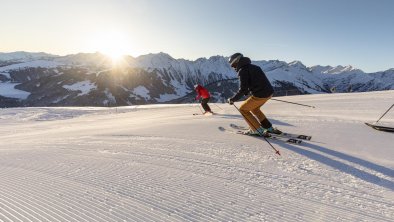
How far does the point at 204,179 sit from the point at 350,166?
8.69 ft

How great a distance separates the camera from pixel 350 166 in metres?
5.98

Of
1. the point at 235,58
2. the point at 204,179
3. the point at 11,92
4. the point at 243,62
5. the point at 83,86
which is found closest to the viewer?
the point at 204,179

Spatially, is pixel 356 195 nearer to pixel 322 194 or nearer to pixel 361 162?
pixel 322 194

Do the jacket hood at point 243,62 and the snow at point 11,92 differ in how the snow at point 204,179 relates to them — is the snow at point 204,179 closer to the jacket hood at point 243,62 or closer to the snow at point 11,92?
the jacket hood at point 243,62

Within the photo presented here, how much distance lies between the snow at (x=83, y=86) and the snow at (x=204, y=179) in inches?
6326

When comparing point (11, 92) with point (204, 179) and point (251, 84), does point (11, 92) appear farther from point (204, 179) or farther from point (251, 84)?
point (204, 179)

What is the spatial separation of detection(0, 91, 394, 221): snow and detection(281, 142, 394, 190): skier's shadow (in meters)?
0.02

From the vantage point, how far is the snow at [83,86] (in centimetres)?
16350

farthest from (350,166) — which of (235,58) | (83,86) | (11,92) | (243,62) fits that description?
(11,92)

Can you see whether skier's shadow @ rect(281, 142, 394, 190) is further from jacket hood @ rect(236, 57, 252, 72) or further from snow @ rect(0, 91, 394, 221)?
jacket hood @ rect(236, 57, 252, 72)

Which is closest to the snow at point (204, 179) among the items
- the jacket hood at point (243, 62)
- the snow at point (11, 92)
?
the jacket hood at point (243, 62)

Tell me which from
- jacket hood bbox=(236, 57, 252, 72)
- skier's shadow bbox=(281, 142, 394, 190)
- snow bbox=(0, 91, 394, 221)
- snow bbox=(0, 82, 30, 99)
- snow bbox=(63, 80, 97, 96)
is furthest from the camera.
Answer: snow bbox=(63, 80, 97, 96)

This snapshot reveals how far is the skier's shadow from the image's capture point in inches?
206

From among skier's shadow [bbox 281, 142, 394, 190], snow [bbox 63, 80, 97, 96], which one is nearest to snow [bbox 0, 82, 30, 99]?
snow [bbox 63, 80, 97, 96]
